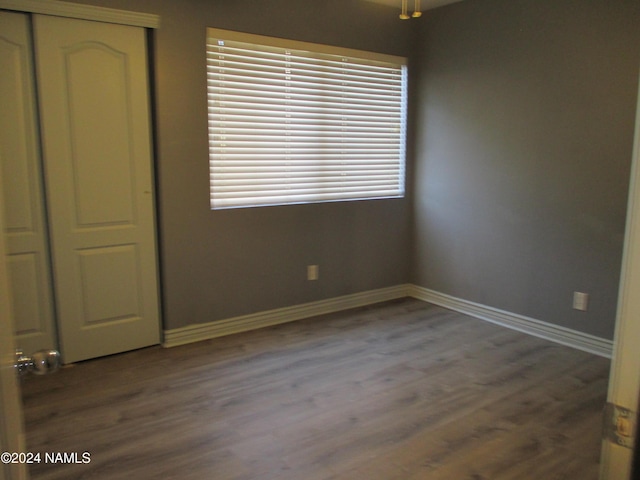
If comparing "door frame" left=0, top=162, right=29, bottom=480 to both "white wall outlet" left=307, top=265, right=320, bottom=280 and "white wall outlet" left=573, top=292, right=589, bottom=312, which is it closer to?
"white wall outlet" left=307, top=265, right=320, bottom=280

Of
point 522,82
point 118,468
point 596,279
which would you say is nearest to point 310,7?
point 522,82

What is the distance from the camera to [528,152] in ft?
12.5

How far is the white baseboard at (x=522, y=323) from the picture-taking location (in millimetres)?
3537

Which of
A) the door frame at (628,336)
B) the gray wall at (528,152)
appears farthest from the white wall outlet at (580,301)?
the door frame at (628,336)

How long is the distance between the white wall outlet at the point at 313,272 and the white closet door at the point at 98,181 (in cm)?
127

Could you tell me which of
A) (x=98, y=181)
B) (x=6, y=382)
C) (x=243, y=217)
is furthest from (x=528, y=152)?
(x=6, y=382)

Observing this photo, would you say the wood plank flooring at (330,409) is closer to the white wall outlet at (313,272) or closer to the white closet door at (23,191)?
the white closet door at (23,191)

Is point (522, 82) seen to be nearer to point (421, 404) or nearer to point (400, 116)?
point (400, 116)

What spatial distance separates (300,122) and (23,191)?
2.01 metres

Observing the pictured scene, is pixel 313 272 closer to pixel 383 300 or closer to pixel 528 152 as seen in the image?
pixel 383 300

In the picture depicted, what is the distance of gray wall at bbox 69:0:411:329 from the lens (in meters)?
3.43

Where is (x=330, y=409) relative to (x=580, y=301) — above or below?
below

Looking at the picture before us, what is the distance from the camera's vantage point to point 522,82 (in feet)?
12.5

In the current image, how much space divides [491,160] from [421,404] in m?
2.16
